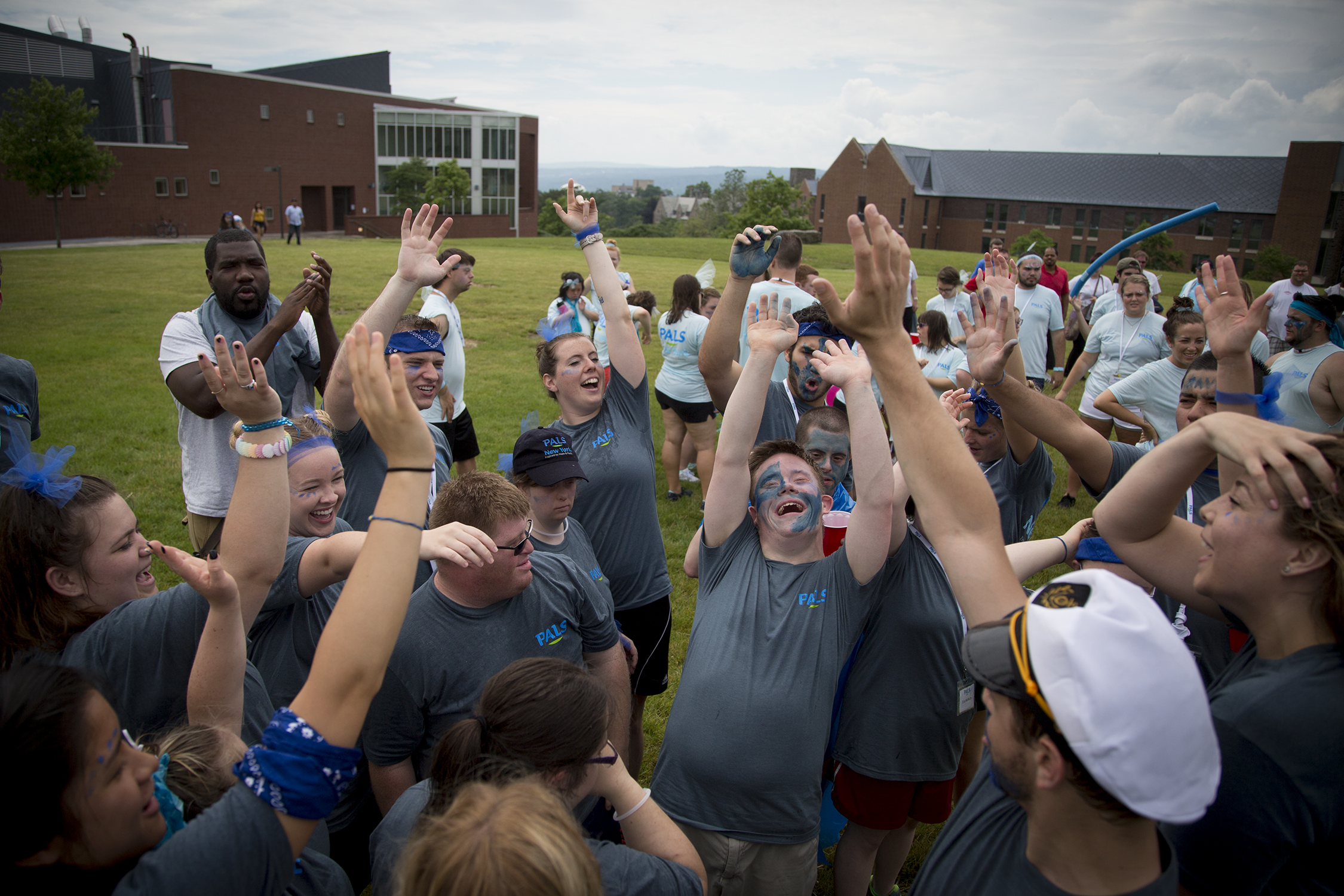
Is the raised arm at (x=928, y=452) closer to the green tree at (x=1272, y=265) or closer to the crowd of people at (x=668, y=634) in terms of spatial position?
the crowd of people at (x=668, y=634)

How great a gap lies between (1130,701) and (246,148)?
56.0m

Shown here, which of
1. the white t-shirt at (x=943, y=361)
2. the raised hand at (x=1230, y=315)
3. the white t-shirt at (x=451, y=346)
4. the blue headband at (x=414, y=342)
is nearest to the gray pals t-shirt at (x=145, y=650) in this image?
the blue headband at (x=414, y=342)

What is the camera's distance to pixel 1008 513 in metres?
3.59

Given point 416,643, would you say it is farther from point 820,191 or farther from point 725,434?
point 820,191

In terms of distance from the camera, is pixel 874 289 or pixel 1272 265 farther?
pixel 1272 265

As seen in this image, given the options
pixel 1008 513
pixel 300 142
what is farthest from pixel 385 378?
pixel 300 142

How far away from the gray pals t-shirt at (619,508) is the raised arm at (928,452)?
217cm

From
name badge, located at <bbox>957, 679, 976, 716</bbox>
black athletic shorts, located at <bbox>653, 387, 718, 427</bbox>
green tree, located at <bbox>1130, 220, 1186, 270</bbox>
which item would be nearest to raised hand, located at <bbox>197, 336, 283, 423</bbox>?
name badge, located at <bbox>957, 679, 976, 716</bbox>

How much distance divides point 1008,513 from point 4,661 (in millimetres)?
3698

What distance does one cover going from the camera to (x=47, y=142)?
104 feet

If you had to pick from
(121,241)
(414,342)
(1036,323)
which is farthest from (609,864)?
(121,241)

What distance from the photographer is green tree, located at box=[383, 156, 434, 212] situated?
49594mm

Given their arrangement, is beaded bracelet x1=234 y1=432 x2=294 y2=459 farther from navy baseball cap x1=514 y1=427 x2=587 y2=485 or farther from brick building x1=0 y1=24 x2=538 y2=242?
brick building x1=0 y1=24 x2=538 y2=242

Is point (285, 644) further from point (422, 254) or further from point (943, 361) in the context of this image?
point (943, 361)
